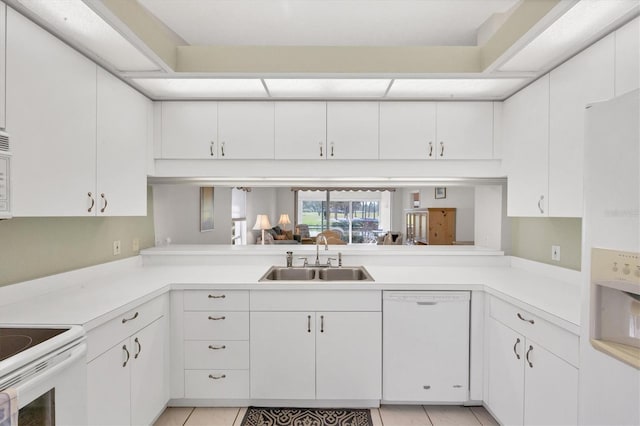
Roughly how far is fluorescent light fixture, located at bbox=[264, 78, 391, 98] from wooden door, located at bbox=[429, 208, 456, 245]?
4.57 meters

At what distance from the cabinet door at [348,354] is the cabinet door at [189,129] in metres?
1.54

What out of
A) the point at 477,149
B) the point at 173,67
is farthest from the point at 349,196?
the point at 173,67

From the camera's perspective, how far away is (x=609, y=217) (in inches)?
42.7

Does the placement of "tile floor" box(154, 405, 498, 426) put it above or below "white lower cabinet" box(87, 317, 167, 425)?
below

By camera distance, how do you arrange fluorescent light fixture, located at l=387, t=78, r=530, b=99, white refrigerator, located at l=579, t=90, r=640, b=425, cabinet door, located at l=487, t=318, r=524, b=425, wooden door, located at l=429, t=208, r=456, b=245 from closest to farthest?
1. white refrigerator, located at l=579, t=90, r=640, b=425
2. cabinet door, located at l=487, t=318, r=524, b=425
3. fluorescent light fixture, located at l=387, t=78, r=530, b=99
4. wooden door, located at l=429, t=208, r=456, b=245

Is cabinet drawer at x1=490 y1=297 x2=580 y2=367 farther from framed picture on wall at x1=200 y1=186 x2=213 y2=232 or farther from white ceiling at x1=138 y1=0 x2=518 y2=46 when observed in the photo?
framed picture on wall at x1=200 y1=186 x2=213 y2=232

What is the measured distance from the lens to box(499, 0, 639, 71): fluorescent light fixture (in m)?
1.39

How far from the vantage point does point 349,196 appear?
955 cm

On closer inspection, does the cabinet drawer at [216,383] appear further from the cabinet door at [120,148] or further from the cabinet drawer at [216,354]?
the cabinet door at [120,148]

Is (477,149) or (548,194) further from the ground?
(477,149)

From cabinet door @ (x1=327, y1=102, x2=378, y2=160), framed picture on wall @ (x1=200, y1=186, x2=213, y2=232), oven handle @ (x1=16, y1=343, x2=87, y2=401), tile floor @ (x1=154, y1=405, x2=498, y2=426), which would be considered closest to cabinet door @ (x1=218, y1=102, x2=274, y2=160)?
cabinet door @ (x1=327, y1=102, x2=378, y2=160)

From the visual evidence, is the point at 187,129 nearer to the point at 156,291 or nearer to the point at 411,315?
the point at 156,291

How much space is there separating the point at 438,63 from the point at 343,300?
1709 millimetres

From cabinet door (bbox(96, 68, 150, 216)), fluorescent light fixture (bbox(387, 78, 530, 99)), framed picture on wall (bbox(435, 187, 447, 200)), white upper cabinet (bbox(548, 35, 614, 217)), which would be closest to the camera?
white upper cabinet (bbox(548, 35, 614, 217))
